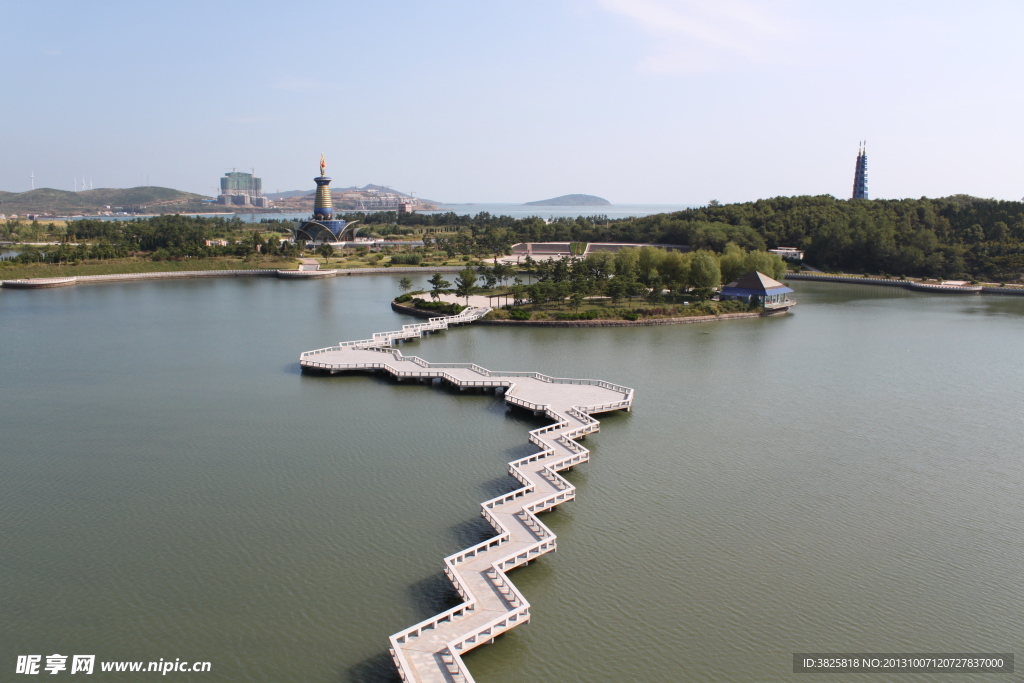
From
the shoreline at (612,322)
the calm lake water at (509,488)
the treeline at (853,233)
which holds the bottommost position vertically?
the calm lake water at (509,488)

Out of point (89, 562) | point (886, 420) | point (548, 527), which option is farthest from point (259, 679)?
point (886, 420)

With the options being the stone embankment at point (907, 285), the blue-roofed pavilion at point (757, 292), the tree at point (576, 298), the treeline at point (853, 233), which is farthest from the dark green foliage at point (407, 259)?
the stone embankment at point (907, 285)

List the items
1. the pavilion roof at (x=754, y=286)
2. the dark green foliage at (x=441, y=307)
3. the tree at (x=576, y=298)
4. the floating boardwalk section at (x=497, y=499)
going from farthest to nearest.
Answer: the pavilion roof at (x=754, y=286) → the tree at (x=576, y=298) → the dark green foliage at (x=441, y=307) → the floating boardwalk section at (x=497, y=499)

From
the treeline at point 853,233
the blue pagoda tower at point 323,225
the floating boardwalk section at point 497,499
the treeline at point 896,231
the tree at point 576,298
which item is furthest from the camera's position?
the blue pagoda tower at point 323,225

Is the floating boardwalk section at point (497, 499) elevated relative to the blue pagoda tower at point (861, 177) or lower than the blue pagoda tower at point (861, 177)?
lower

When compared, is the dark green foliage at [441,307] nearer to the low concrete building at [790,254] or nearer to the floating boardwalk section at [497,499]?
the floating boardwalk section at [497,499]

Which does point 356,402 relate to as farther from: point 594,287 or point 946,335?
point 946,335

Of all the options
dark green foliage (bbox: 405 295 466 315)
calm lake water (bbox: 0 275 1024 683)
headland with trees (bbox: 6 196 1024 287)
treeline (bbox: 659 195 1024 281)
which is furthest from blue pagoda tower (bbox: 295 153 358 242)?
calm lake water (bbox: 0 275 1024 683)
